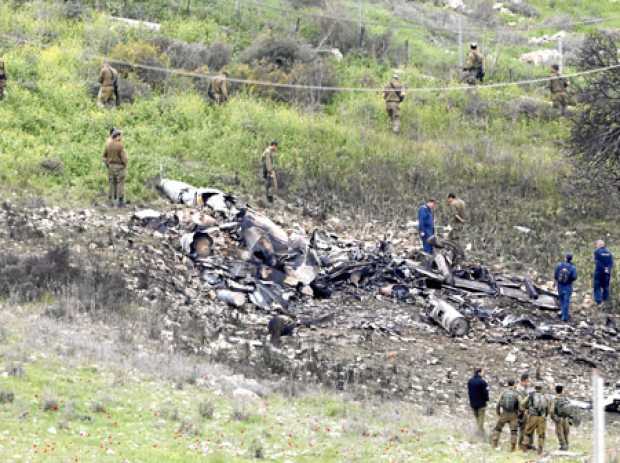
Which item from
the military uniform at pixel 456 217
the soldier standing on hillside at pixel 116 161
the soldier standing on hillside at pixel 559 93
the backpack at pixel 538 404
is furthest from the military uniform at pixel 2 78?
the backpack at pixel 538 404

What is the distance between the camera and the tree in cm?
2608

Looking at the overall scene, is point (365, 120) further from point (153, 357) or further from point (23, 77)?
point (153, 357)

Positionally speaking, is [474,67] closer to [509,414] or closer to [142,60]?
[142,60]

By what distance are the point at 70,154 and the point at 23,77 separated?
3.98 m

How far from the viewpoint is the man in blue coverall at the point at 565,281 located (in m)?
19.7

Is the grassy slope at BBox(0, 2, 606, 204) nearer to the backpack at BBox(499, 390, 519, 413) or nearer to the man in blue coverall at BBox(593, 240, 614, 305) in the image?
the man in blue coverall at BBox(593, 240, 614, 305)

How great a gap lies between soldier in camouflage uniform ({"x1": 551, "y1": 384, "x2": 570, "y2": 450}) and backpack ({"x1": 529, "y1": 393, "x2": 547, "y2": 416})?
199mm

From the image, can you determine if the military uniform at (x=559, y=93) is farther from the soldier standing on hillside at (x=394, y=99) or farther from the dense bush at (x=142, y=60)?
the dense bush at (x=142, y=60)

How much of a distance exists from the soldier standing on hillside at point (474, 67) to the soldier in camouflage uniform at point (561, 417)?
19277mm

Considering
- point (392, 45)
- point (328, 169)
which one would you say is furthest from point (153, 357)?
point (392, 45)

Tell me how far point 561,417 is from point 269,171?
450 inches

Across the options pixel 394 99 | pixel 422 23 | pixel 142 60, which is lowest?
pixel 394 99

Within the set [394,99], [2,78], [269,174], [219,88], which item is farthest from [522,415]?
[394,99]

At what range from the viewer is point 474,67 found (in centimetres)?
3222
